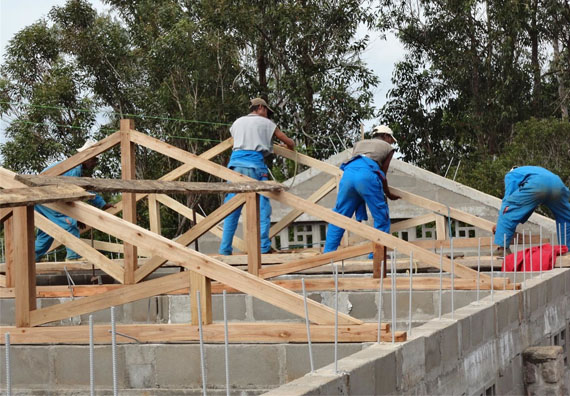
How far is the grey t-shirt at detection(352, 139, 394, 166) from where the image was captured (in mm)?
11164

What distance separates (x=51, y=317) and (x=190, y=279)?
1130 millimetres

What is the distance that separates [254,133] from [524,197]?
3217 mm

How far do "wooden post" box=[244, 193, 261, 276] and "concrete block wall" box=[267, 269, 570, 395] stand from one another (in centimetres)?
203

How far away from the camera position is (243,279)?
640cm

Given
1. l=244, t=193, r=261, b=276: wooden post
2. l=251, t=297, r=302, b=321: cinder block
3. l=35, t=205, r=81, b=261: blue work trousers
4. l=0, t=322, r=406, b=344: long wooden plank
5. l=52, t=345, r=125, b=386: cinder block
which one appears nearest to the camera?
l=0, t=322, r=406, b=344: long wooden plank

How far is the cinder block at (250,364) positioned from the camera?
22.9 feet

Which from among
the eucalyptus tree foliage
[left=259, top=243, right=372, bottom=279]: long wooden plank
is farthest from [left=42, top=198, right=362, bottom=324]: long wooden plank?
the eucalyptus tree foliage

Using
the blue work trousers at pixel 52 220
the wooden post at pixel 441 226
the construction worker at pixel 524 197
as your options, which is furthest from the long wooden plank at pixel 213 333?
the construction worker at pixel 524 197

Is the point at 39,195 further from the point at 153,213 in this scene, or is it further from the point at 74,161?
the point at 153,213

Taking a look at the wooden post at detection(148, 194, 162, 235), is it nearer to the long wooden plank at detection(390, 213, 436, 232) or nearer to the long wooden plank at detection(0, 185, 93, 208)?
the long wooden plank at detection(390, 213, 436, 232)

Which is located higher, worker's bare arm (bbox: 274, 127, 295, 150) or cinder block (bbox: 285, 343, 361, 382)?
worker's bare arm (bbox: 274, 127, 295, 150)

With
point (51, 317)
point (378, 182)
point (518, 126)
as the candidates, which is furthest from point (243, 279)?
point (518, 126)

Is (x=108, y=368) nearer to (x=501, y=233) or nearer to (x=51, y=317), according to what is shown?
(x=51, y=317)

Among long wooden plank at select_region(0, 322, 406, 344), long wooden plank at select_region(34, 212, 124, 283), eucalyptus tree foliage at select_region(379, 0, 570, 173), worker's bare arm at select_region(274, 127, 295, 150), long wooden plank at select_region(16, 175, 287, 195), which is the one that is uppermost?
eucalyptus tree foliage at select_region(379, 0, 570, 173)
